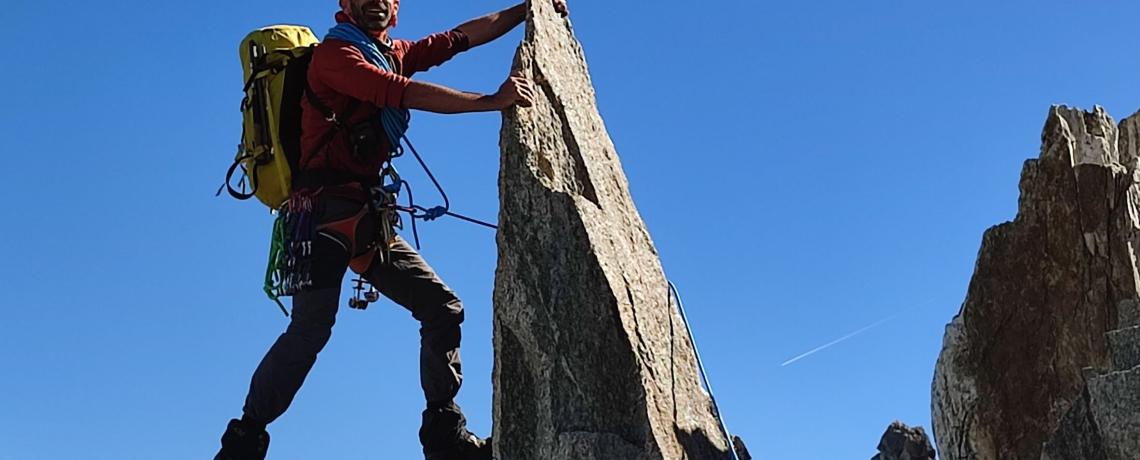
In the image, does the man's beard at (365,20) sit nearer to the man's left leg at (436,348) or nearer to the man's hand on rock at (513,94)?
the man's hand on rock at (513,94)

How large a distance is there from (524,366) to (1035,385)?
435 cm

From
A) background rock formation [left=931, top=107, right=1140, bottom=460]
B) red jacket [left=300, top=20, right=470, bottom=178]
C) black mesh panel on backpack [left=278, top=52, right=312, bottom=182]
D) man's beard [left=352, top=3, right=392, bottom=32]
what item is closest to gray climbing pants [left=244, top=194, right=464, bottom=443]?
red jacket [left=300, top=20, right=470, bottom=178]

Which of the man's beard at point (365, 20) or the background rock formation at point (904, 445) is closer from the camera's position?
the man's beard at point (365, 20)

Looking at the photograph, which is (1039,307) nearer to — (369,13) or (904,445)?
(369,13)

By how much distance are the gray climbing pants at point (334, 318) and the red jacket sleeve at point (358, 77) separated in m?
1.14

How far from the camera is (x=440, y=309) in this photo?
40.5ft

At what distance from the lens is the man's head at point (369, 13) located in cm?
1216

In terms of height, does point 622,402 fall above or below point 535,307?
below

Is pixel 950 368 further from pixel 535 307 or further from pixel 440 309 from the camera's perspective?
pixel 440 309

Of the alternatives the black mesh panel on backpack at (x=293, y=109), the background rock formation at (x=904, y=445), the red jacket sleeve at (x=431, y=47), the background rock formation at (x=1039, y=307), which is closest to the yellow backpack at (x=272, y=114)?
the black mesh panel on backpack at (x=293, y=109)

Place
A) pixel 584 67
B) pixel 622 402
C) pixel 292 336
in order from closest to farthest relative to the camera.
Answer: pixel 622 402
pixel 292 336
pixel 584 67

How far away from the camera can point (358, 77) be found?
11469mm

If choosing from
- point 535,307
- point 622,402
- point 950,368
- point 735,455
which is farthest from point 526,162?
point 950,368

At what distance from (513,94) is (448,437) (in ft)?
10.8
